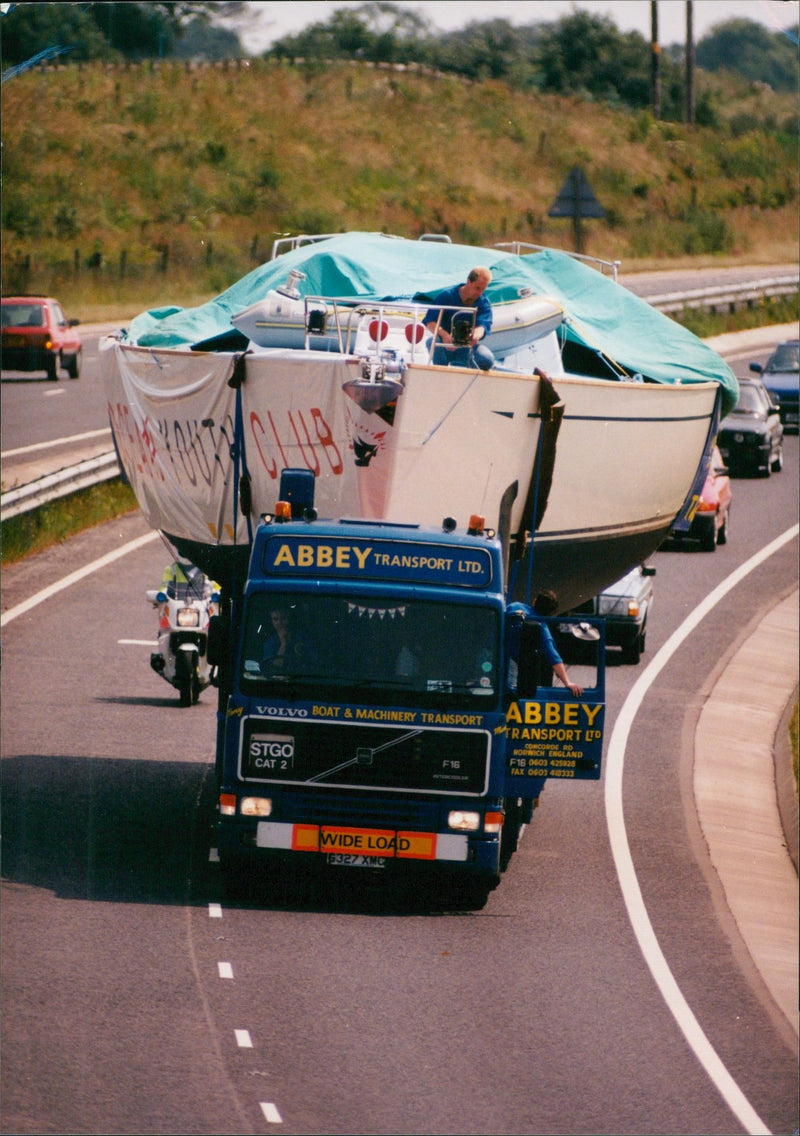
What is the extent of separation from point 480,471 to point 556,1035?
452cm

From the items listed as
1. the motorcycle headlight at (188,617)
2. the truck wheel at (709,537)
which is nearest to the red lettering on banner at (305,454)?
the motorcycle headlight at (188,617)

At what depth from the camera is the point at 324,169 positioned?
2427 cm

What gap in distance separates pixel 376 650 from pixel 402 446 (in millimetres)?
1894

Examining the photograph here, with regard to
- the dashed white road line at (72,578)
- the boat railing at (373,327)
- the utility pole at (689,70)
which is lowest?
the dashed white road line at (72,578)

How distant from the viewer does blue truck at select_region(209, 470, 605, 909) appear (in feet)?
42.8

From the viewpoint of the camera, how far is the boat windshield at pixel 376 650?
13023mm

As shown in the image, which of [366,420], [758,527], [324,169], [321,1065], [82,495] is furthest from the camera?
[758,527]

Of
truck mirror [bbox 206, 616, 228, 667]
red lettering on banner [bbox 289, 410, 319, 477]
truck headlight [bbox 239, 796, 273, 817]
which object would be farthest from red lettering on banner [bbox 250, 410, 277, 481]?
truck headlight [bbox 239, 796, 273, 817]

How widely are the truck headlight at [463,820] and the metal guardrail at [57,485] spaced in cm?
1352

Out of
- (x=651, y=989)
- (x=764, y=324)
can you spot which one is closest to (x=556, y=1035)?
(x=651, y=989)

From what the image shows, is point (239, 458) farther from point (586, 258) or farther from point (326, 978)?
point (586, 258)

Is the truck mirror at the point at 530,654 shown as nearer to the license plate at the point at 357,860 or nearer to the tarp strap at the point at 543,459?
the license plate at the point at 357,860

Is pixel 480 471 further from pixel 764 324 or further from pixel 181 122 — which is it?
pixel 764 324

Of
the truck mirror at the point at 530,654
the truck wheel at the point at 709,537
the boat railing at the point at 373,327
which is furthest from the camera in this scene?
the truck wheel at the point at 709,537
